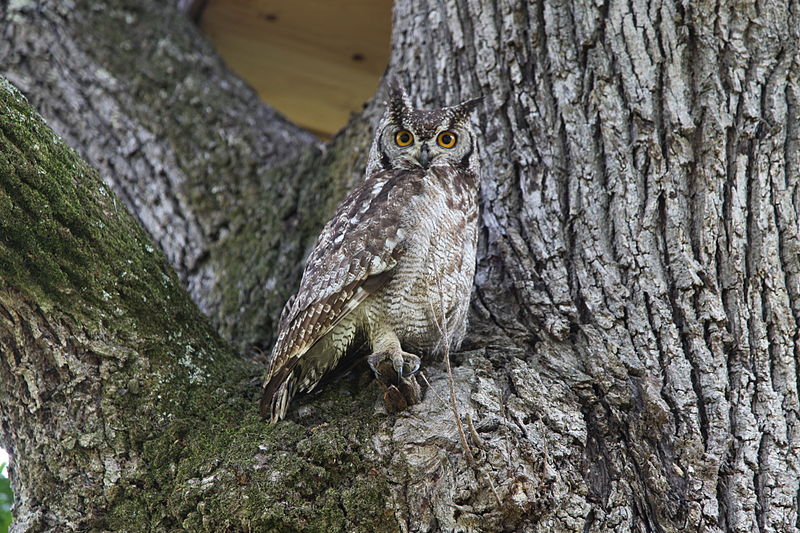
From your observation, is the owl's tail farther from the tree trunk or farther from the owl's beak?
the owl's beak

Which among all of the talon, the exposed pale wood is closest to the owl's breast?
the talon

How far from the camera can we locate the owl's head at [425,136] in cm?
222

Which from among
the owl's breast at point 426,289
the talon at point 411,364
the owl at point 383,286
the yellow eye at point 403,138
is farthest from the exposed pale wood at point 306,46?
the talon at point 411,364

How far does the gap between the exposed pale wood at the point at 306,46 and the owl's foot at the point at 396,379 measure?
218 centimetres

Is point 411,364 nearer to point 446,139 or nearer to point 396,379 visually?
point 396,379

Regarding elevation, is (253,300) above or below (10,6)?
below

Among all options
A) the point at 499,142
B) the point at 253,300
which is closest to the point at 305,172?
the point at 253,300

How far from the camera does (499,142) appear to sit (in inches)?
89.0

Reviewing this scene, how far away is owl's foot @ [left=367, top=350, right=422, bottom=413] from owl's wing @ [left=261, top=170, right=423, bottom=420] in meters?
0.19

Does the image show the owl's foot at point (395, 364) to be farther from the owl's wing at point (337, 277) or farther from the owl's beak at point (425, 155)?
the owl's beak at point (425, 155)

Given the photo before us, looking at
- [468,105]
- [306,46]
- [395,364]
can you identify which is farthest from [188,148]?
[395,364]

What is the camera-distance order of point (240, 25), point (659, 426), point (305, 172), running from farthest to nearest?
point (240, 25) < point (305, 172) < point (659, 426)

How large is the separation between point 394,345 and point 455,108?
79cm

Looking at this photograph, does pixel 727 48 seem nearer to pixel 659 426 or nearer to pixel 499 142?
pixel 499 142
